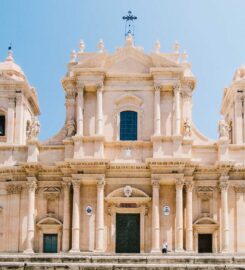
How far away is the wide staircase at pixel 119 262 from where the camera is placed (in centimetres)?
2241

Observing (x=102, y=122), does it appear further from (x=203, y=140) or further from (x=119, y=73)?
(x=203, y=140)

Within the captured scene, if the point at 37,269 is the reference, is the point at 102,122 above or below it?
above

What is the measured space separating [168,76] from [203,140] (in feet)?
13.6

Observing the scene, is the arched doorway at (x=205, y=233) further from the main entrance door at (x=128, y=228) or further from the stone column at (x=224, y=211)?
the main entrance door at (x=128, y=228)

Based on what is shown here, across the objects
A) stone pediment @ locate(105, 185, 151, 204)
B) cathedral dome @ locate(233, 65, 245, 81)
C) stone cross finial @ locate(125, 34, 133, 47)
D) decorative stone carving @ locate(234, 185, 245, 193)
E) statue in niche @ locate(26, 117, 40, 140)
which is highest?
stone cross finial @ locate(125, 34, 133, 47)

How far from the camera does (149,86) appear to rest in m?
42.5

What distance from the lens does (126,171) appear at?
41375 mm

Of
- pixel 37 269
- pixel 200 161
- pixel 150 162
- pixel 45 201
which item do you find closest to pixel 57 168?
pixel 45 201

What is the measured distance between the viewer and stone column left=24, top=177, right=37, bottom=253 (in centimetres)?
4050

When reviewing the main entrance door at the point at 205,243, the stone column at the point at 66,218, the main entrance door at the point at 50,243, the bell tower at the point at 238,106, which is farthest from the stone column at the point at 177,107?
the main entrance door at the point at 50,243

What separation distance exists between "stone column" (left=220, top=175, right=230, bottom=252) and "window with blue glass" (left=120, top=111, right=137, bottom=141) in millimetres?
5485

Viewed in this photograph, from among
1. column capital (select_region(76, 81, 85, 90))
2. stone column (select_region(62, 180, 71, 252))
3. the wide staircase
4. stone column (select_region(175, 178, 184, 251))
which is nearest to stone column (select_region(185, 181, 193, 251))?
stone column (select_region(175, 178, 184, 251))

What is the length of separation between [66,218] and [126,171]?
13.6ft

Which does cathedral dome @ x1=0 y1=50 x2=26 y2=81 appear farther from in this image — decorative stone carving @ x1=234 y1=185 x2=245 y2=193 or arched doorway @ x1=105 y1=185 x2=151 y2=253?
decorative stone carving @ x1=234 y1=185 x2=245 y2=193
